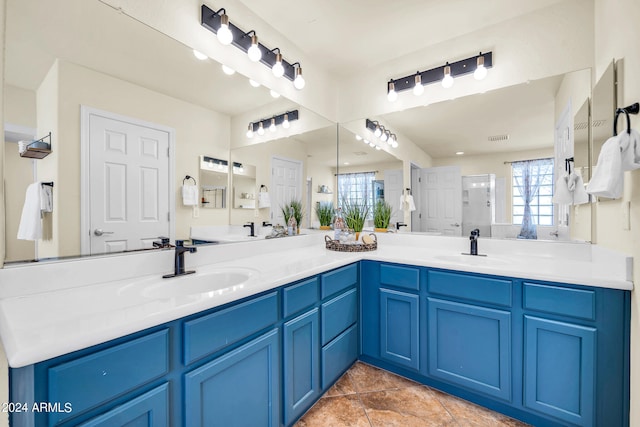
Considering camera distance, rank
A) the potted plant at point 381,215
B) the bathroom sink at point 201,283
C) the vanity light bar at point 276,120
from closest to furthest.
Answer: the bathroom sink at point 201,283 → the vanity light bar at point 276,120 → the potted plant at point 381,215

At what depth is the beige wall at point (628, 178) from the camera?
3.77 feet

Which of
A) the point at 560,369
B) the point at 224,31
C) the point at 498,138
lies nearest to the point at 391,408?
the point at 560,369

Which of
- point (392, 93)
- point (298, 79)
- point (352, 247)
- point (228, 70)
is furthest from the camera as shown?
point (392, 93)

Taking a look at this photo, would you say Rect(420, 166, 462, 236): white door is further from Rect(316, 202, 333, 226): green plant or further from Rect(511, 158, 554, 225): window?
Rect(316, 202, 333, 226): green plant

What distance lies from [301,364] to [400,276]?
0.82 meters

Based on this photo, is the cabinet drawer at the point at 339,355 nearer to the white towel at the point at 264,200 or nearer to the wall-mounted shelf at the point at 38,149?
the white towel at the point at 264,200

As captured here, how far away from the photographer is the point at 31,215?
1040 mm

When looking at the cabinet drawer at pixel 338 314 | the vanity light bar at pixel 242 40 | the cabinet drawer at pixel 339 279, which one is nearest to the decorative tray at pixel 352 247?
the cabinet drawer at pixel 339 279

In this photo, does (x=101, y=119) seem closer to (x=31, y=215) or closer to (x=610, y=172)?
(x=31, y=215)

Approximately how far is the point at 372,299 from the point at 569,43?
2.10 metres

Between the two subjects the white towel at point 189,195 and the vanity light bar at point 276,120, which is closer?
the white towel at point 189,195

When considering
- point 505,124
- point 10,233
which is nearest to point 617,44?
point 505,124

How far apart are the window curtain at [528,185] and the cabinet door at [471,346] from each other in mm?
759

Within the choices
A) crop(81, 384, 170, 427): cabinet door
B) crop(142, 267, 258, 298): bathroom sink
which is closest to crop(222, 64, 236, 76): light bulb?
crop(142, 267, 258, 298): bathroom sink
